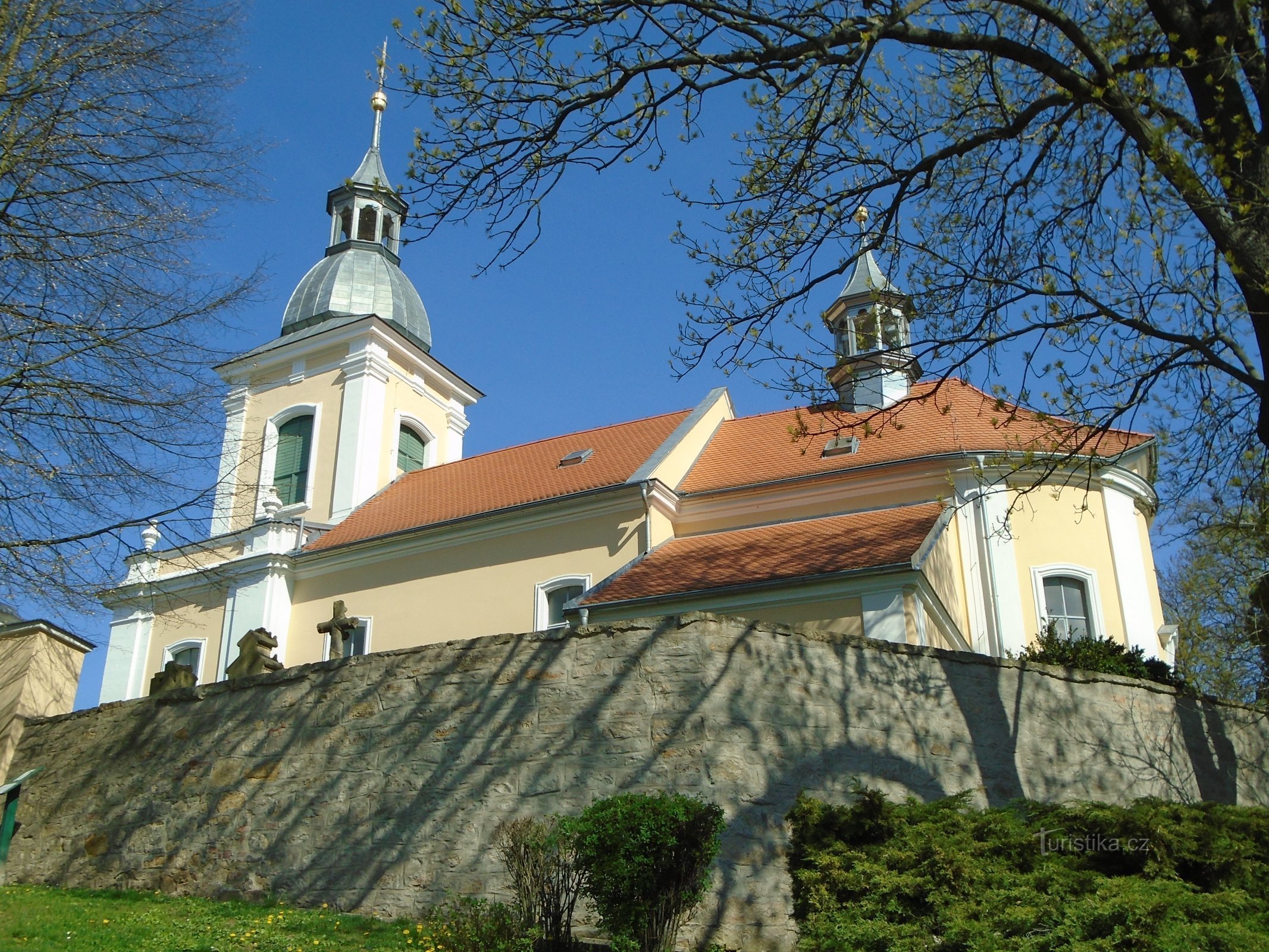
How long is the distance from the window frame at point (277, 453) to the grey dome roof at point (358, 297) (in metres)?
3.04

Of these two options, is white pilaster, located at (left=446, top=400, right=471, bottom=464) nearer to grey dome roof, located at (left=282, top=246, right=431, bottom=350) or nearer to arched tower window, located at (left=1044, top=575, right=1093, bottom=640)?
grey dome roof, located at (left=282, top=246, right=431, bottom=350)

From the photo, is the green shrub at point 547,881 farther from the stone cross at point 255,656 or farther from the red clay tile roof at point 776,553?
the red clay tile roof at point 776,553

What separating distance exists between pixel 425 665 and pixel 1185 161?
693 centimetres

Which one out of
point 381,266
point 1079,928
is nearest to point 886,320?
point 1079,928

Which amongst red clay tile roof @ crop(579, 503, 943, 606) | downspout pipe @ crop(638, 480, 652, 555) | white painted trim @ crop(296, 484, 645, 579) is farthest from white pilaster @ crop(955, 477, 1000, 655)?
white painted trim @ crop(296, 484, 645, 579)

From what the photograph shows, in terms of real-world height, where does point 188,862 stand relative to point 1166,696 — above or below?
below

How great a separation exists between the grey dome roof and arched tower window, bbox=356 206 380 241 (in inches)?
41.0

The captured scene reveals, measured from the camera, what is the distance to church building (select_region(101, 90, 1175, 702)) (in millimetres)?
15031

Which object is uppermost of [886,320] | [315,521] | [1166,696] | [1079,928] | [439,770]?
[315,521]

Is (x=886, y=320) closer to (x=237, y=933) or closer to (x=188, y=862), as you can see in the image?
(x=237, y=933)

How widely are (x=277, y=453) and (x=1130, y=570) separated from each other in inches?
759

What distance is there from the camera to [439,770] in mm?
9547

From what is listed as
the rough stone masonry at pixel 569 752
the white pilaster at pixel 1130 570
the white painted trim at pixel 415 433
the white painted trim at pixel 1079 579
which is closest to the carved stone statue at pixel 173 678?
the rough stone masonry at pixel 569 752

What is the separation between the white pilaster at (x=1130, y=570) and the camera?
17.9 meters
